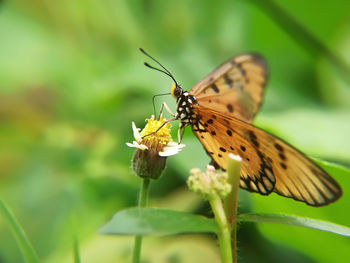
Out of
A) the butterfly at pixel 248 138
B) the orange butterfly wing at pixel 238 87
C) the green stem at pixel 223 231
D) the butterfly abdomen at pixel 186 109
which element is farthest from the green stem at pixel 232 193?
the orange butterfly wing at pixel 238 87

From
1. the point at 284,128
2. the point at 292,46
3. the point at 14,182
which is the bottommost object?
the point at 14,182

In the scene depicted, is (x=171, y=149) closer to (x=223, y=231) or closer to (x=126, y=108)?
(x=223, y=231)

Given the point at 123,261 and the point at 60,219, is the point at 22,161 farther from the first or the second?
the point at 123,261

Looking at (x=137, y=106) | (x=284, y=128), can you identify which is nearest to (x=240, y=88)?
(x=284, y=128)

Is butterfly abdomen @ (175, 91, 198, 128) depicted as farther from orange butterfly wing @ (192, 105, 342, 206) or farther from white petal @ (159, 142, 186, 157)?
white petal @ (159, 142, 186, 157)

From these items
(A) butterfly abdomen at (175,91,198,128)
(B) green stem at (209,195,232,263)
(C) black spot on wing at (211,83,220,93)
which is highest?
(C) black spot on wing at (211,83,220,93)

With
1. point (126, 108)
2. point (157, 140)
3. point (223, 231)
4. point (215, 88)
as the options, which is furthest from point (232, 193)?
point (126, 108)

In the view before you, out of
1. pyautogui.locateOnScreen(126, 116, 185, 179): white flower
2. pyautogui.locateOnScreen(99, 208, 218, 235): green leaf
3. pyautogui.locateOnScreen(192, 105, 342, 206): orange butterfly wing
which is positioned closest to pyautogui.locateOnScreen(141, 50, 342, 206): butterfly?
pyautogui.locateOnScreen(192, 105, 342, 206): orange butterfly wing
